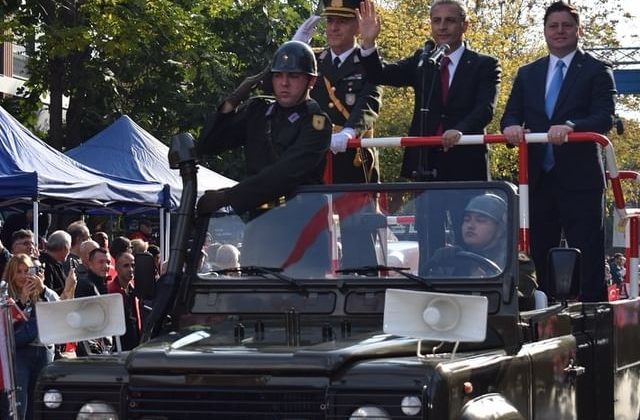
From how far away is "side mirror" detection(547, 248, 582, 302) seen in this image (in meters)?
6.27

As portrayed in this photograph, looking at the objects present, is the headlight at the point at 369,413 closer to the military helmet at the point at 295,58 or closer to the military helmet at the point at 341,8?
the military helmet at the point at 295,58

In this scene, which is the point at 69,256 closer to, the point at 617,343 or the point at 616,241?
the point at 616,241

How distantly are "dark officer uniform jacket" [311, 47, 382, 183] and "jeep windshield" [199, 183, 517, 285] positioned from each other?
1198 millimetres

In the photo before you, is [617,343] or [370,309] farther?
[617,343]

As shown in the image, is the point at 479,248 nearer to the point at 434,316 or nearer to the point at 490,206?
the point at 490,206

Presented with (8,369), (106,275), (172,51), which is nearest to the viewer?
(8,369)

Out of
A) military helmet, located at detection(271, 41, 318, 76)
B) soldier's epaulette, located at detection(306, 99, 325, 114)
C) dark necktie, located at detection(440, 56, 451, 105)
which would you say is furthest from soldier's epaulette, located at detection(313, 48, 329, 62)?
military helmet, located at detection(271, 41, 318, 76)

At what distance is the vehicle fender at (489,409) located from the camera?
5.30 metres

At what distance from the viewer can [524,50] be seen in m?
41.8

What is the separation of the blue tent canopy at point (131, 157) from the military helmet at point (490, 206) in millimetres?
11611

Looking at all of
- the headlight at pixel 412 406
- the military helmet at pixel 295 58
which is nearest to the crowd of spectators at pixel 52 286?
the military helmet at pixel 295 58

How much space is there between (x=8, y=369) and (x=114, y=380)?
3469 mm

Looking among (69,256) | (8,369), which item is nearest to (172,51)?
(69,256)

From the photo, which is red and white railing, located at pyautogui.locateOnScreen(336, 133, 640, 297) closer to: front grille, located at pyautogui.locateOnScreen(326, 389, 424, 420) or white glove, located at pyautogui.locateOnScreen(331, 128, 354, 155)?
white glove, located at pyautogui.locateOnScreen(331, 128, 354, 155)
